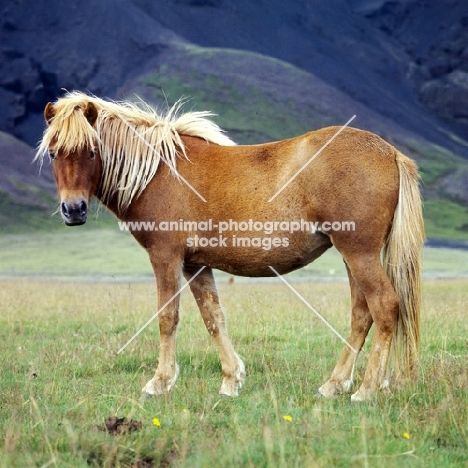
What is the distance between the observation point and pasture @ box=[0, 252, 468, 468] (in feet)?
15.3

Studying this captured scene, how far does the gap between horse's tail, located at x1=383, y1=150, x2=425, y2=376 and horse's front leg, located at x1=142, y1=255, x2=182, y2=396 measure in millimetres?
2186

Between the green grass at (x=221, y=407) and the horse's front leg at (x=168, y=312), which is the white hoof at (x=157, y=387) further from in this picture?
the green grass at (x=221, y=407)

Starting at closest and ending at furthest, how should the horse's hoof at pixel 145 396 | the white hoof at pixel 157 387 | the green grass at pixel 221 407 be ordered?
the green grass at pixel 221 407
the horse's hoof at pixel 145 396
the white hoof at pixel 157 387

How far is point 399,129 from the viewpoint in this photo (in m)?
196

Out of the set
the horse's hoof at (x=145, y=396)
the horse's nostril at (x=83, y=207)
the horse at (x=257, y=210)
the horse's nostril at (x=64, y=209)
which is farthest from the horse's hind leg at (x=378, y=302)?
the horse's nostril at (x=64, y=209)

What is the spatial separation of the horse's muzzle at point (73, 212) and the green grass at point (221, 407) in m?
1.66

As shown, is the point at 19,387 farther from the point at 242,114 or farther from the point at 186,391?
the point at 242,114

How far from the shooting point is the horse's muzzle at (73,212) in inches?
273

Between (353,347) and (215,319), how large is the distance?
1.52m

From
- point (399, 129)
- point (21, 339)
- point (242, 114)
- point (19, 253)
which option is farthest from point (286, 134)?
point (21, 339)

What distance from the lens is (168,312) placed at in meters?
7.37

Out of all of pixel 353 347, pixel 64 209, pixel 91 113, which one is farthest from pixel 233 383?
pixel 91 113

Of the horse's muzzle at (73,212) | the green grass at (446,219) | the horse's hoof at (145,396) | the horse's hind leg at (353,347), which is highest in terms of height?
the horse's muzzle at (73,212)

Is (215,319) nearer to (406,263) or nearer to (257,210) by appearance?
(257,210)
